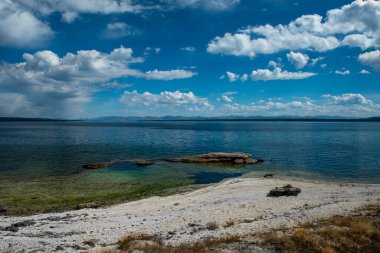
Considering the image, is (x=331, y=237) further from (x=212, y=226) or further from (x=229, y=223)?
(x=212, y=226)

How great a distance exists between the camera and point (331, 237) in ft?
60.2

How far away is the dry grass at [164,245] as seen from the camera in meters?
17.4

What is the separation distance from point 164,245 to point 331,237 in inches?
405

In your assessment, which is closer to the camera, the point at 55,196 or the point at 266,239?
the point at 266,239

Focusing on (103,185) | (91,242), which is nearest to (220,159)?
(103,185)

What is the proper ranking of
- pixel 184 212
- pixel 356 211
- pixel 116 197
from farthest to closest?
pixel 116 197, pixel 184 212, pixel 356 211

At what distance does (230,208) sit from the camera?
93.6 ft

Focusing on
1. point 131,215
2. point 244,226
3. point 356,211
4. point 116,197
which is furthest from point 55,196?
point 356,211

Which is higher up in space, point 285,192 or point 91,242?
point 285,192

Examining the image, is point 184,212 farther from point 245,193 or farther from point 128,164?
point 128,164

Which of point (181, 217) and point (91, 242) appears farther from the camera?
point (181, 217)

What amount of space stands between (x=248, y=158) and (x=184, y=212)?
4502 centimetres

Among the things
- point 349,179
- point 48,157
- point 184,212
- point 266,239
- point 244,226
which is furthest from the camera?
point 48,157

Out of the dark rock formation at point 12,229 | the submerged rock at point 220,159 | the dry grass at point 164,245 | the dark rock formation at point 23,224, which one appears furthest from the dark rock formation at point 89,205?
the submerged rock at point 220,159
